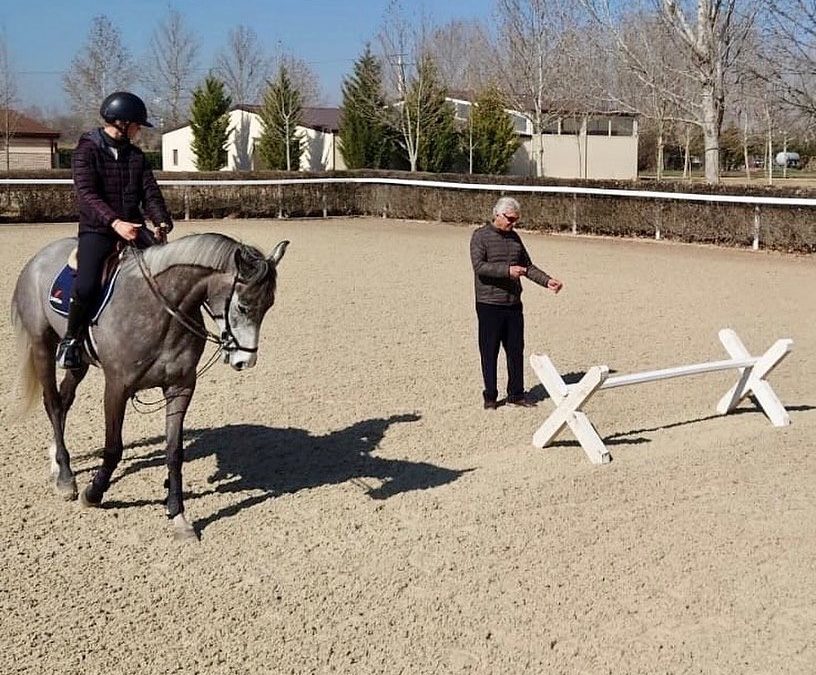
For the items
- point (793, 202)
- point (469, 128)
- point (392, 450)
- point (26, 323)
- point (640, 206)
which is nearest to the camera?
point (26, 323)

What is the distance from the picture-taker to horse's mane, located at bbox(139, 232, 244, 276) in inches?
221

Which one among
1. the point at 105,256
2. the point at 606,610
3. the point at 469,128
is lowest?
the point at 606,610

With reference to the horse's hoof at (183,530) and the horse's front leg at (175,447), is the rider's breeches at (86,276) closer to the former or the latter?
the horse's front leg at (175,447)

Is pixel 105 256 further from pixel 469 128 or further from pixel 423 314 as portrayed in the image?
pixel 469 128

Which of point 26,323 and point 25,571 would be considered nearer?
point 25,571

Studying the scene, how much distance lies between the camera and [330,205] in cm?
3088

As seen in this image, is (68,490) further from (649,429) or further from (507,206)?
(649,429)

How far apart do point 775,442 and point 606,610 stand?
3556 mm

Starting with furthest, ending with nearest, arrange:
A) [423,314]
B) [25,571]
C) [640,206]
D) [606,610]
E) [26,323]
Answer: [640,206] < [423,314] < [26,323] < [25,571] < [606,610]

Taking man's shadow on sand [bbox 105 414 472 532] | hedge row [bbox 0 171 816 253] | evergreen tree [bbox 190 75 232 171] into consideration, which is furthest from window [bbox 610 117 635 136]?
man's shadow on sand [bbox 105 414 472 532]

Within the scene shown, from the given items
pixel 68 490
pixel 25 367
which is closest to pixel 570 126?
pixel 25 367

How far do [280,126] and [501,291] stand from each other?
42728 millimetres

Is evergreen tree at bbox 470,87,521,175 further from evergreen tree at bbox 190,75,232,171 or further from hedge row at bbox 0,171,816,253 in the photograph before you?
hedge row at bbox 0,171,816,253

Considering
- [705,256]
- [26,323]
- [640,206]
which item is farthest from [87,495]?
[640,206]
